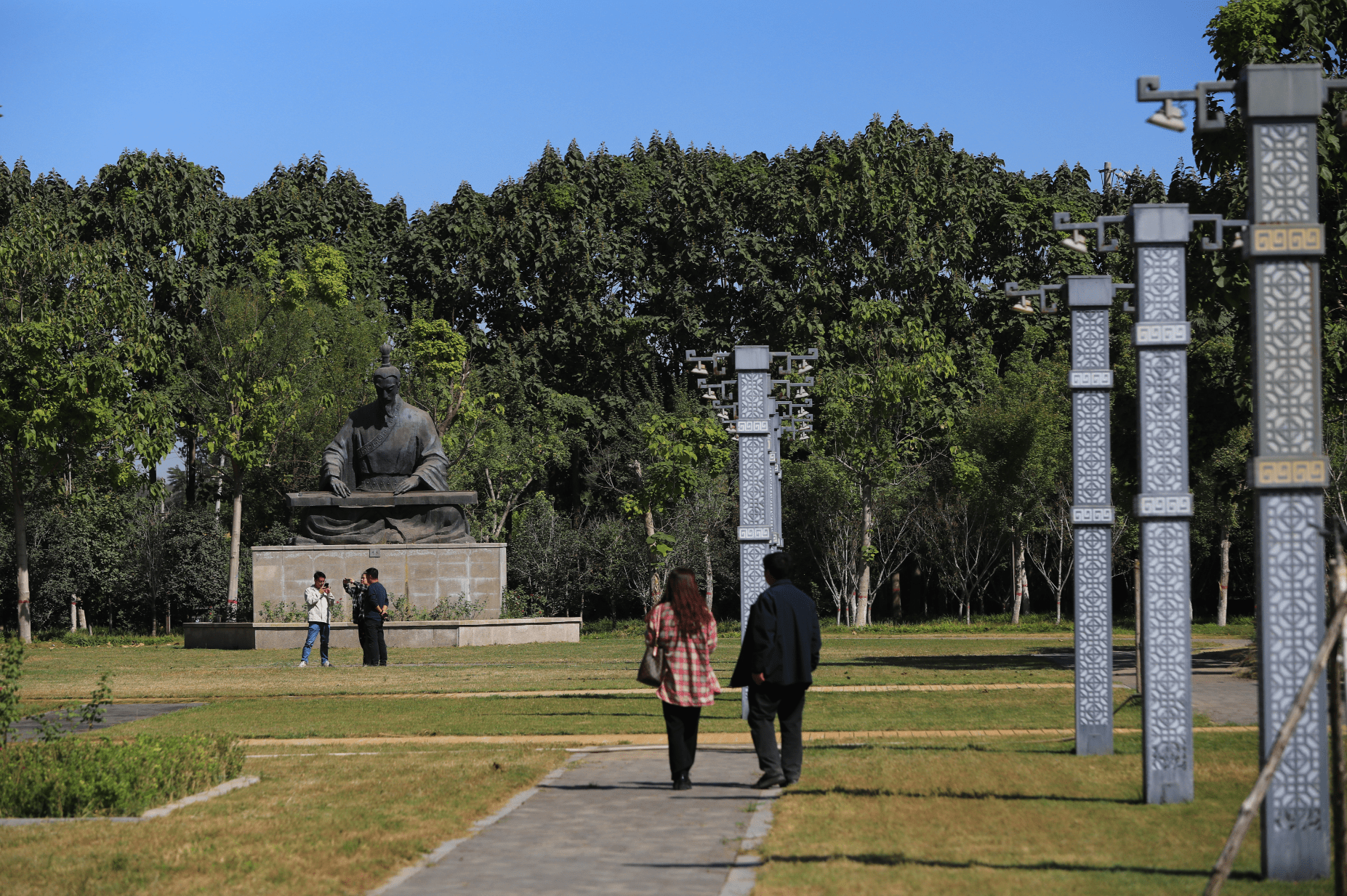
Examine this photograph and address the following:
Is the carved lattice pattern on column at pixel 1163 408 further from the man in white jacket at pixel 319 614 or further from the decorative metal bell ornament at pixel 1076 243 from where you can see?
the man in white jacket at pixel 319 614

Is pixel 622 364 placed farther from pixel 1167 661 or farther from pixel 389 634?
pixel 1167 661

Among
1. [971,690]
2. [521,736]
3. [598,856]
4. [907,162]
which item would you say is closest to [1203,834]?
[598,856]


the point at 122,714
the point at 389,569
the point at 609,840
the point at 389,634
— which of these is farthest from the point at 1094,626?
the point at 389,569

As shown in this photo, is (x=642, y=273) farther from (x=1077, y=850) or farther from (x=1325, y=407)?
(x=1077, y=850)

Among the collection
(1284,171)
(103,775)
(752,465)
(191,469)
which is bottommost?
(103,775)

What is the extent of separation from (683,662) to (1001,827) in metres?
2.99

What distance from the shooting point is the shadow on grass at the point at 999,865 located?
7.73m

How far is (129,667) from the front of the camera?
86.9 ft

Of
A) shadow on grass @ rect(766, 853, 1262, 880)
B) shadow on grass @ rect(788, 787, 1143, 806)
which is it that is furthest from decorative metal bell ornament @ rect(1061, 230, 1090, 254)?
shadow on grass @ rect(766, 853, 1262, 880)

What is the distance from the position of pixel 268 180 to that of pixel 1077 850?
54.4 m

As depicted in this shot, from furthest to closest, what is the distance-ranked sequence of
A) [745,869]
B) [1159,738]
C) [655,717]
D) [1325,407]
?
[1325,407] < [655,717] < [1159,738] < [745,869]

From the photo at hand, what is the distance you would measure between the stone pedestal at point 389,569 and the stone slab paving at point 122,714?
14.6 meters

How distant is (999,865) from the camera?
7.96 meters

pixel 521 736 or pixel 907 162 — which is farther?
pixel 907 162
